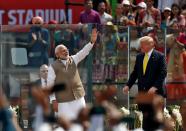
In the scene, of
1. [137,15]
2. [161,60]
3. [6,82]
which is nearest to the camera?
[161,60]

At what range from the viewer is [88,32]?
1967 cm

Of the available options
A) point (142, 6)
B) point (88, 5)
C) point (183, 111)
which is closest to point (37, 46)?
point (183, 111)

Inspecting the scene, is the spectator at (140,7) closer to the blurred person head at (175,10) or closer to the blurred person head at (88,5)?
the blurred person head at (175,10)

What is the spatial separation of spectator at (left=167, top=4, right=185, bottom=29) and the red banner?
2.13 metres

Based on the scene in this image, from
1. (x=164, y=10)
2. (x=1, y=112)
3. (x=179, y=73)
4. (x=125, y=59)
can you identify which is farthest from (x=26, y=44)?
(x=1, y=112)

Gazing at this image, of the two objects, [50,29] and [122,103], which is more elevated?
[50,29]

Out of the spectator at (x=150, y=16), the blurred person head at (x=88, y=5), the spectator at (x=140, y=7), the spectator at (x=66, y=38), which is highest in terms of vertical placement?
the blurred person head at (x=88, y=5)

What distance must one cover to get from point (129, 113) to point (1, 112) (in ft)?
38.0

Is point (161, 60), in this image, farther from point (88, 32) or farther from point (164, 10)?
point (164, 10)

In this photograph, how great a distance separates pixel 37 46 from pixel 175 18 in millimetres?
4970

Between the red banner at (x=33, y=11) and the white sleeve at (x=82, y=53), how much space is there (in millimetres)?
→ 4909

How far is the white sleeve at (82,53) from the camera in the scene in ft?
60.2

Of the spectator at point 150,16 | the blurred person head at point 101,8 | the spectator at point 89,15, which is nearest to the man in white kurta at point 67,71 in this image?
the spectator at point 89,15

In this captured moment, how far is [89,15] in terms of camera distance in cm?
2258
